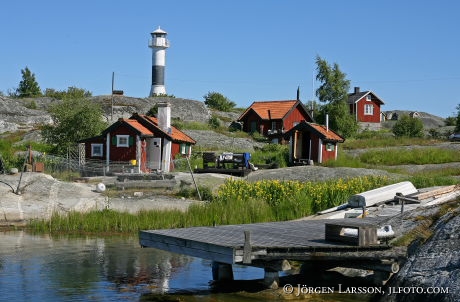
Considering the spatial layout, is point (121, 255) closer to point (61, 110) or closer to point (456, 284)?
point (456, 284)

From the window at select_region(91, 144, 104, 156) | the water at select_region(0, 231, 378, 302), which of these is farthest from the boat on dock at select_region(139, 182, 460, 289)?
the window at select_region(91, 144, 104, 156)

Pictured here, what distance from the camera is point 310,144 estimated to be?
4766cm

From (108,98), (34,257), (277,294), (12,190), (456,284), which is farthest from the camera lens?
(108,98)

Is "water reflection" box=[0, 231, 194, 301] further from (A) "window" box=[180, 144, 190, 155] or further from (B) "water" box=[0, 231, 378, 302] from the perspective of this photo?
(A) "window" box=[180, 144, 190, 155]

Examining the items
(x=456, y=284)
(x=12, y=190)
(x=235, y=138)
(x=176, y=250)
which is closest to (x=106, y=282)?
(x=176, y=250)

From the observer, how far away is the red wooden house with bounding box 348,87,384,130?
78625 millimetres

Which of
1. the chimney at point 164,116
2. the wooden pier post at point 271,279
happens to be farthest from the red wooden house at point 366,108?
the wooden pier post at point 271,279

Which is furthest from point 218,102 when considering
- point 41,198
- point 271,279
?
point 271,279

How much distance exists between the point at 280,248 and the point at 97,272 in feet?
18.7

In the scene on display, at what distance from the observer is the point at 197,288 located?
16.6 meters

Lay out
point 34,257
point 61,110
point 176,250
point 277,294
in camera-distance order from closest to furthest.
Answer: point 277,294 → point 176,250 → point 34,257 → point 61,110

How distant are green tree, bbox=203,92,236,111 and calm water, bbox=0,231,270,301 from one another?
6457 centimetres

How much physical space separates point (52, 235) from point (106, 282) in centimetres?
864

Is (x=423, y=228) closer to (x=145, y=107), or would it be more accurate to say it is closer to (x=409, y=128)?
(x=409, y=128)
